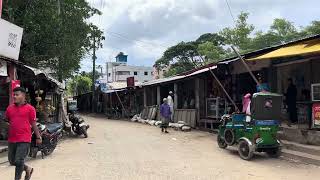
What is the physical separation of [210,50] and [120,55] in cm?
5442

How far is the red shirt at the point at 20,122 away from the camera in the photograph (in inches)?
315

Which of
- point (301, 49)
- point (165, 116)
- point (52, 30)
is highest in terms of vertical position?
point (52, 30)

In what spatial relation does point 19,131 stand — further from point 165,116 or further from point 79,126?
point 165,116

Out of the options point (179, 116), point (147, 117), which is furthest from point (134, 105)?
point (179, 116)

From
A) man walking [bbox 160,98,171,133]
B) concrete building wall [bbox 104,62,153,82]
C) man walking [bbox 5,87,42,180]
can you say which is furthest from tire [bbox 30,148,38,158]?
concrete building wall [bbox 104,62,153,82]

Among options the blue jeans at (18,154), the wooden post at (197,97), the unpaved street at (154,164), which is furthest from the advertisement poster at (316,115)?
the wooden post at (197,97)

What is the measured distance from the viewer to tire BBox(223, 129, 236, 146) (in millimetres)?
13178

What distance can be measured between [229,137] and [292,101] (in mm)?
2931

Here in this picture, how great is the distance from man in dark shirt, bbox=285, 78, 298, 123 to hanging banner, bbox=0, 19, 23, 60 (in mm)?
8687

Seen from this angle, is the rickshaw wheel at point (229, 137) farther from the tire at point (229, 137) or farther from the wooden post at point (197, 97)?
the wooden post at point (197, 97)

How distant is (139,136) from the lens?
19.1 metres

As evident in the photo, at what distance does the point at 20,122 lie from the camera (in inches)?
317

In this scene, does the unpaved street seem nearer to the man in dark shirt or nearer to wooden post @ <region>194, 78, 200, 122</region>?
the man in dark shirt

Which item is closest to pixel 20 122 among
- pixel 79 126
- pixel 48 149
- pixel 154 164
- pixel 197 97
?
pixel 154 164
